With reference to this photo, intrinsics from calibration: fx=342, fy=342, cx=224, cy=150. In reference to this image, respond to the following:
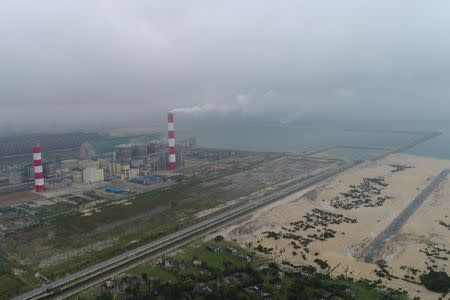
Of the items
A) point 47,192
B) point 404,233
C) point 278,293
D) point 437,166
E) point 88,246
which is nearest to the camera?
point 278,293

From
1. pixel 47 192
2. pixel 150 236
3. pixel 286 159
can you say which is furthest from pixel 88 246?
pixel 286 159

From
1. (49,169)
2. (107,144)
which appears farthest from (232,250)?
(107,144)

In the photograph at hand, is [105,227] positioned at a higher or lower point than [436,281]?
higher

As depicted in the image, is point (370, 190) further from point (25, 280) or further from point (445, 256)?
point (25, 280)

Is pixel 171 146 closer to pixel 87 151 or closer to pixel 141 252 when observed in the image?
pixel 87 151

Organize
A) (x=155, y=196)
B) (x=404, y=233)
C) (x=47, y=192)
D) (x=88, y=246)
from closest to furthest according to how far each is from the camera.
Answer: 1. (x=88, y=246)
2. (x=404, y=233)
3. (x=155, y=196)
4. (x=47, y=192)

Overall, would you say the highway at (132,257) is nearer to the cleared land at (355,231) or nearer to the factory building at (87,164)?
the cleared land at (355,231)
